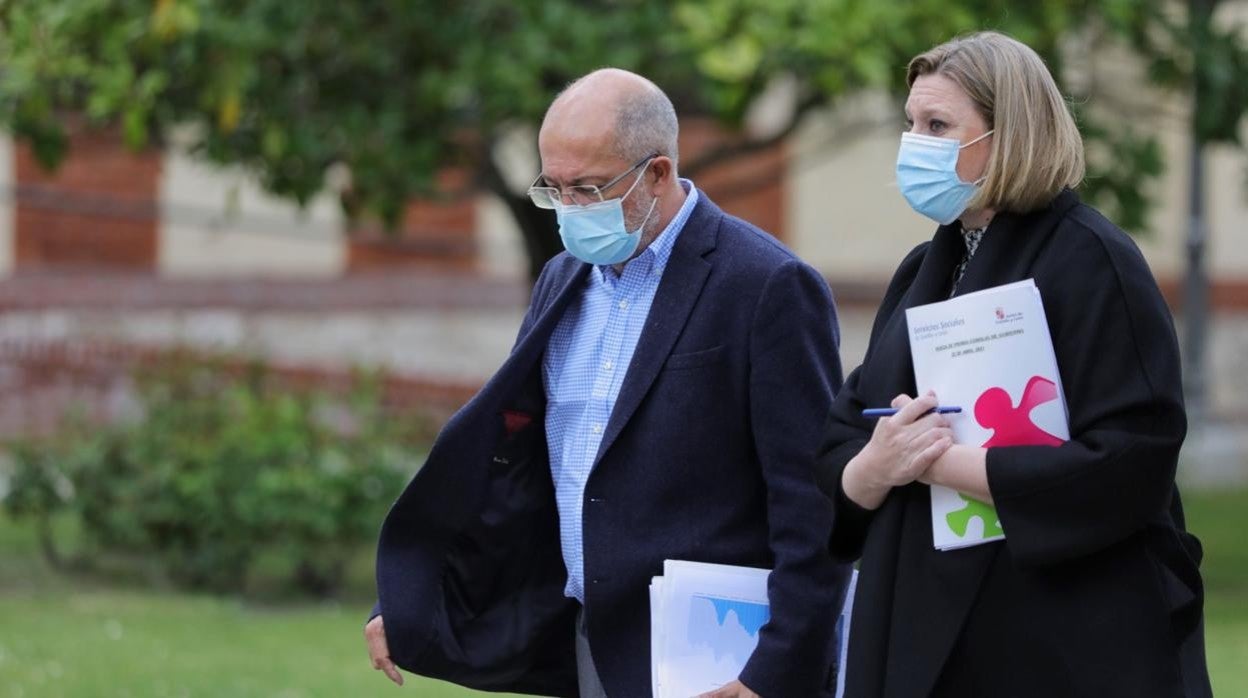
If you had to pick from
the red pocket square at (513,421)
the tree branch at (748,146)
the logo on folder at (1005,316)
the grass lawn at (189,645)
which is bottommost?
the grass lawn at (189,645)


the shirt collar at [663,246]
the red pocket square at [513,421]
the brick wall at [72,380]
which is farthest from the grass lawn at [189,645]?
→ the shirt collar at [663,246]

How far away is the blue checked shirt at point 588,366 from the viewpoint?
3.61 m

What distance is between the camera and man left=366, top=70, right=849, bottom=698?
3.44 metres

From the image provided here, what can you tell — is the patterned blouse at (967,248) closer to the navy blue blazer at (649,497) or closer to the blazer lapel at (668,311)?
the navy blue blazer at (649,497)

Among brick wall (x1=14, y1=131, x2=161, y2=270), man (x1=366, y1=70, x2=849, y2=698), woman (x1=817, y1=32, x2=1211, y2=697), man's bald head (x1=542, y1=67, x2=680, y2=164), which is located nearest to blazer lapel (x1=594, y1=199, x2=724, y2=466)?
man (x1=366, y1=70, x2=849, y2=698)

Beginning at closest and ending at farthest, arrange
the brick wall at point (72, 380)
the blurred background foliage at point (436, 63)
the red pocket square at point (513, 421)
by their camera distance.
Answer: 1. the red pocket square at point (513, 421)
2. the blurred background foliage at point (436, 63)
3. the brick wall at point (72, 380)

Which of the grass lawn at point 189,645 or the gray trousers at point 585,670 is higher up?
the gray trousers at point 585,670

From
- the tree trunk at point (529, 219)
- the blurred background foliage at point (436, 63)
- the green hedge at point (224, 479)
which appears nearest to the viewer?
the blurred background foliage at point (436, 63)

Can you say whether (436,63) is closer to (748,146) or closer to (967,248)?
(748,146)

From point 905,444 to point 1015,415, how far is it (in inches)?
6.5

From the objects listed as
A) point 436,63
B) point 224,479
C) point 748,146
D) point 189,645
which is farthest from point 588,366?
point 748,146

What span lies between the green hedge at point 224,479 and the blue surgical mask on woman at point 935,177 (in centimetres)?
693

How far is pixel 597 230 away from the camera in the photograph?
3500 mm

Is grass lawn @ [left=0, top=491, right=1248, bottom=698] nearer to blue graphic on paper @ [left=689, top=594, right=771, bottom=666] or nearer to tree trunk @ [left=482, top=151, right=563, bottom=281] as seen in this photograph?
tree trunk @ [left=482, top=151, right=563, bottom=281]
